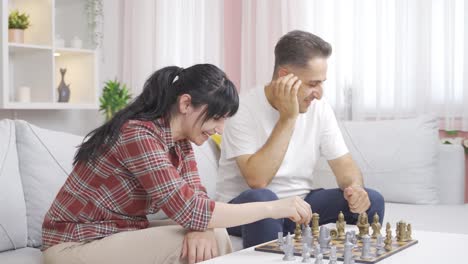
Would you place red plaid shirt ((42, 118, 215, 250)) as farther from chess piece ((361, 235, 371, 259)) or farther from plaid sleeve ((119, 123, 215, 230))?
chess piece ((361, 235, 371, 259))

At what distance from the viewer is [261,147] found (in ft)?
7.21

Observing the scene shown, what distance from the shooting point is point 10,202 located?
77.5 inches

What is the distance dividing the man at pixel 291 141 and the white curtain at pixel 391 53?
101 centimetres

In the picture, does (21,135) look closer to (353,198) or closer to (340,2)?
(353,198)

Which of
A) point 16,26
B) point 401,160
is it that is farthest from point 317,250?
point 16,26

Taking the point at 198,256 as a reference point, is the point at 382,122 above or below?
above

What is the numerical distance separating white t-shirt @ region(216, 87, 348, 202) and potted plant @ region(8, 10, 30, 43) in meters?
1.93

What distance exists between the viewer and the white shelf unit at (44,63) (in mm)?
3668

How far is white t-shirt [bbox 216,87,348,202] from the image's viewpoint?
2.23 metres

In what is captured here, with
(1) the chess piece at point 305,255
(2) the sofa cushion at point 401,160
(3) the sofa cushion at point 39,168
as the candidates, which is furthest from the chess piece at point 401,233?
(2) the sofa cushion at point 401,160

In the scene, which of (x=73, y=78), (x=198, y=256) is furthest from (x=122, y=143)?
(x=73, y=78)

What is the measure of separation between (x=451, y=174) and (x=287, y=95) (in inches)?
48.2

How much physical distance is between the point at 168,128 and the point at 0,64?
2.25 metres

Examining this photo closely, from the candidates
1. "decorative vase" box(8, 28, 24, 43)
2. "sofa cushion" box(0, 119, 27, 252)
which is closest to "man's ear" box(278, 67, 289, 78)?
"sofa cushion" box(0, 119, 27, 252)
